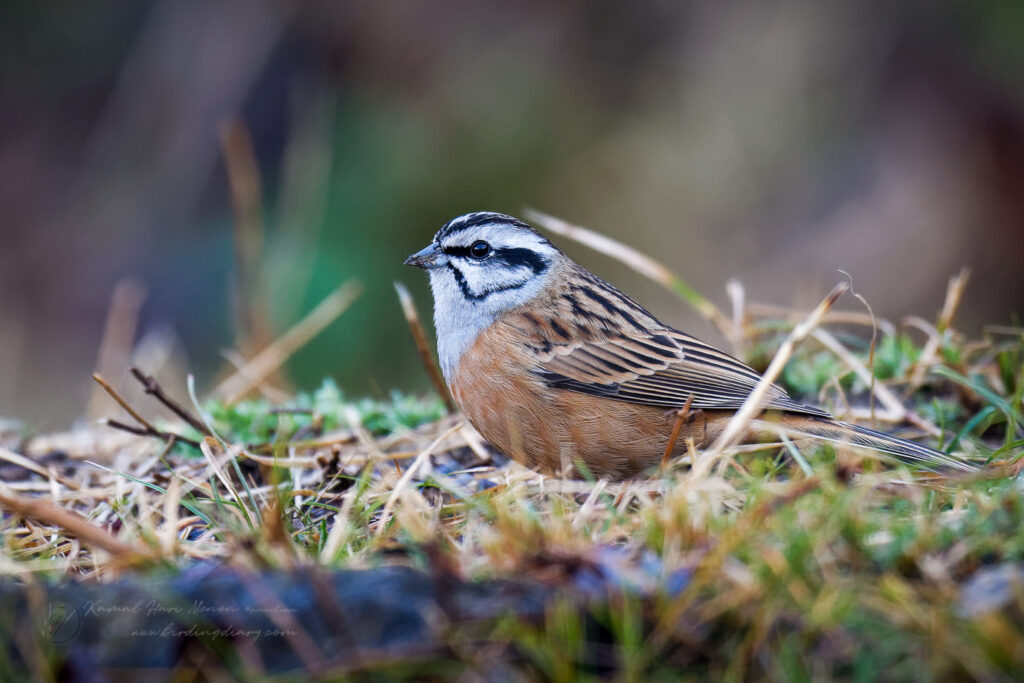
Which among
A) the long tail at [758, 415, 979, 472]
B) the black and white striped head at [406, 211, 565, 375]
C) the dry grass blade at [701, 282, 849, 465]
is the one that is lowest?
the long tail at [758, 415, 979, 472]

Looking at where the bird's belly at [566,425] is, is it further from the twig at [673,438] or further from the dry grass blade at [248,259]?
the dry grass blade at [248,259]

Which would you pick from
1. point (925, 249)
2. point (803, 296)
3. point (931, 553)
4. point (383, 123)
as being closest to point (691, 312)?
point (925, 249)

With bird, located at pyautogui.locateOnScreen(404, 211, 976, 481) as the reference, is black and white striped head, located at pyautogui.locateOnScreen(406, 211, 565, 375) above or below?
above

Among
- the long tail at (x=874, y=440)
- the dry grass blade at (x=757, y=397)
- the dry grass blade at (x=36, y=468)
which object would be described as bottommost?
the long tail at (x=874, y=440)

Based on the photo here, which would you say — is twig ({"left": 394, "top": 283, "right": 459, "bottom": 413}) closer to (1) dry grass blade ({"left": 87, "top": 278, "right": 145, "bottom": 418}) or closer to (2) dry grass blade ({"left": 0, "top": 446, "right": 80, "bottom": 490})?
(2) dry grass blade ({"left": 0, "top": 446, "right": 80, "bottom": 490})

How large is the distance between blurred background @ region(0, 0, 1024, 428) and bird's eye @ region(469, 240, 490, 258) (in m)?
4.74

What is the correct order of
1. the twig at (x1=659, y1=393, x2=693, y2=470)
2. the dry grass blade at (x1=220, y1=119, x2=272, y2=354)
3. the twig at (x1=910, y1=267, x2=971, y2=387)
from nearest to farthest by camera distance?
1. the twig at (x1=659, y1=393, x2=693, y2=470)
2. the twig at (x1=910, y1=267, x2=971, y2=387)
3. the dry grass blade at (x1=220, y1=119, x2=272, y2=354)

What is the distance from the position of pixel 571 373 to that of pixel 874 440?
1.36 meters

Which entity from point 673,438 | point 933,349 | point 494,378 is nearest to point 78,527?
point 494,378

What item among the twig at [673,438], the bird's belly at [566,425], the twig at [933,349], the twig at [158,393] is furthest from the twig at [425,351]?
the twig at [933,349]

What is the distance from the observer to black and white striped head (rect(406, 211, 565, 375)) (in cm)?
504

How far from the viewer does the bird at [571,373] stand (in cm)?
440

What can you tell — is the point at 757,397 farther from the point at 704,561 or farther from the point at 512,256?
the point at 512,256

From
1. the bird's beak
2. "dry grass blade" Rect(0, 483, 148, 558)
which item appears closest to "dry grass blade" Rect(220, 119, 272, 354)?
the bird's beak
